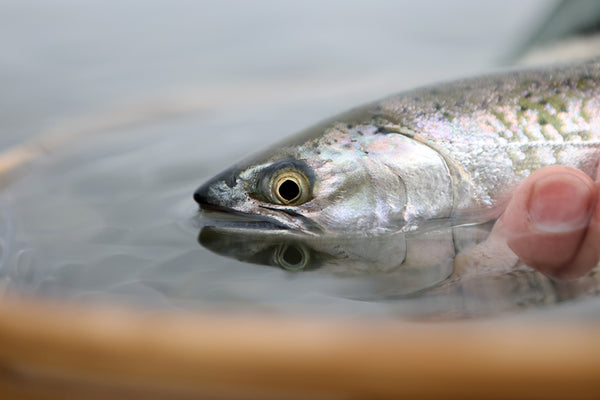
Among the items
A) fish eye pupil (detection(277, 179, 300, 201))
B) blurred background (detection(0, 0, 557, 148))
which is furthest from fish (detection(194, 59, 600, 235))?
blurred background (detection(0, 0, 557, 148))

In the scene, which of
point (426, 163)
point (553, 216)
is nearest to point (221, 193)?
point (426, 163)

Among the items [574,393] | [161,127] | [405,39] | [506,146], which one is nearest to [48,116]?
[161,127]

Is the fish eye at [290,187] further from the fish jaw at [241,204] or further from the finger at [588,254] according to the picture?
the finger at [588,254]

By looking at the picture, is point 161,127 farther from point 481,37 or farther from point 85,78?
point 481,37

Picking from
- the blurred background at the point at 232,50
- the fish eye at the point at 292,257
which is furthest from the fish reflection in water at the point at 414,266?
the blurred background at the point at 232,50

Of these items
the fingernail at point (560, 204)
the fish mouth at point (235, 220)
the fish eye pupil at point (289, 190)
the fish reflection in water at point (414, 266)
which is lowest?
the fish reflection in water at point (414, 266)

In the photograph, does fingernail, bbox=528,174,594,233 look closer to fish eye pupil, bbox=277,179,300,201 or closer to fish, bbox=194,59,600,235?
fish, bbox=194,59,600,235

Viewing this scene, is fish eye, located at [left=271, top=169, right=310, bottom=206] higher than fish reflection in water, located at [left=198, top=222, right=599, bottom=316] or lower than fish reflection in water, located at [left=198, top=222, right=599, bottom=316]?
higher

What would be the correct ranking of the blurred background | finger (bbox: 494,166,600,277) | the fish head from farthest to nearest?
1. the blurred background
2. the fish head
3. finger (bbox: 494,166,600,277)
